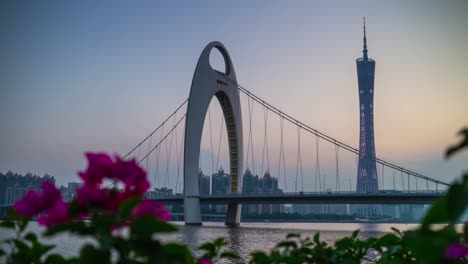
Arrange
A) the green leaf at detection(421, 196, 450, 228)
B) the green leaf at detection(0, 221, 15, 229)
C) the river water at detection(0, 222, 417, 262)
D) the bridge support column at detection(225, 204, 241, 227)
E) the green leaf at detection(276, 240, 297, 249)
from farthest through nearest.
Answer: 1. the bridge support column at detection(225, 204, 241, 227)
2. the river water at detection(0, 222, 417, 262)
3. the green leaf at detection(276, 240, 297, 249)
4. the green leaf at detection(0, 221, 15, 229)
5. the green leaf at detection(421, 196, 450, 228)

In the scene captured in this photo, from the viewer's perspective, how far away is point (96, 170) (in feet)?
3.66

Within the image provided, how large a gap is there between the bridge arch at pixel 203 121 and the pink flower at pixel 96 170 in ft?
124

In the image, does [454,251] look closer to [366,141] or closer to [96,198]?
[96,198]

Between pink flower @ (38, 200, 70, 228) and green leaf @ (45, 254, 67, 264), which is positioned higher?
pink flower @ (38, 200, 70, 228)

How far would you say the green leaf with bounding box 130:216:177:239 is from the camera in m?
0.92

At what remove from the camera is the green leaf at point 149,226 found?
92 cm

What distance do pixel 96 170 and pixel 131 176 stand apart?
0.08 metres

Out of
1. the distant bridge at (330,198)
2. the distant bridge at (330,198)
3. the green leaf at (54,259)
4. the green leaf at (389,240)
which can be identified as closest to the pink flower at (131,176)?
the green leaf at (54,259)

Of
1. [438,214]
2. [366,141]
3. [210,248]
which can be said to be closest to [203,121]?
[210,248]

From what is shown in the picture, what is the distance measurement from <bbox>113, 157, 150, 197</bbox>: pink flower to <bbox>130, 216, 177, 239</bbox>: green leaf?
19 centimetres

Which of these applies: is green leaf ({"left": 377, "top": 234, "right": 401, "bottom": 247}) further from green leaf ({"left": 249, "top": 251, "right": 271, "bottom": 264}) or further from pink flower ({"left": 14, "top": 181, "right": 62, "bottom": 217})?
pink flower ({"left": 14, "top": 181, "right": 62, "bottom": 217})

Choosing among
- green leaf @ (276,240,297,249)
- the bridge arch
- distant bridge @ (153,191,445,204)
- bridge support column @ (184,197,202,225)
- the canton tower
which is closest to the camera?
green leaf @ (276,240,297,249)

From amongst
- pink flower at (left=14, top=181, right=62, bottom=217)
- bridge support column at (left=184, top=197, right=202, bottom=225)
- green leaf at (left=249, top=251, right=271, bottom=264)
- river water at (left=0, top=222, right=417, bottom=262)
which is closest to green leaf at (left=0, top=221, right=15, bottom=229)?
pink flower at (left=14, top=181, right=62, bottom=217)

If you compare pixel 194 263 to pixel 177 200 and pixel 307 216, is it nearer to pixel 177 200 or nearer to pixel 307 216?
pixel 177 200
